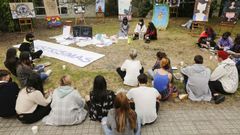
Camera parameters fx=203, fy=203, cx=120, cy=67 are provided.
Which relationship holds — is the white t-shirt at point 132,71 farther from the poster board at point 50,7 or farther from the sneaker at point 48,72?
the poster board at point 50,7

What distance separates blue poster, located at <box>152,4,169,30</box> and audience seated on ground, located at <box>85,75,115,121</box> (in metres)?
7.56

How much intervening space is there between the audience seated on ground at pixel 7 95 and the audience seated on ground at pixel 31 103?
19 cm

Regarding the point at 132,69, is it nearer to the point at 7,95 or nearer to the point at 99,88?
the point at 99,88

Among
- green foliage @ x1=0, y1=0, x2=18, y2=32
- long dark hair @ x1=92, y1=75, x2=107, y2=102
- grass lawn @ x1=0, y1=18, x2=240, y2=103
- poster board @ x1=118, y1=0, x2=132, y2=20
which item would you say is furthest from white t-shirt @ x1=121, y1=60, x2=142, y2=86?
poster board @ x1=118, y1=0, x2=132, y2=20

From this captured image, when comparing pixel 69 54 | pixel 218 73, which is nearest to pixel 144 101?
pixel 218 73

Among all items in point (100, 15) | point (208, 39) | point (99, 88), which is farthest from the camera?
point (100, 15)

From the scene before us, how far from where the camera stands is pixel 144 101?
346 centimetres

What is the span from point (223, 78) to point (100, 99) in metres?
2.83

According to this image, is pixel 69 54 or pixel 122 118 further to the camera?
pixel 69 54

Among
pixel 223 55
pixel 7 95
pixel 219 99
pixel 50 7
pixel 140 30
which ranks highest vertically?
pixel 50 7

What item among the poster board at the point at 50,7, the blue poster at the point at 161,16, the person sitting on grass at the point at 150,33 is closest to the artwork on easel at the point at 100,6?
the poster board at the point at 50,7

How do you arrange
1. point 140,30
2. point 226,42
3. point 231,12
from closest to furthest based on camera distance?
point 226,42, point 140,30, point 231,12

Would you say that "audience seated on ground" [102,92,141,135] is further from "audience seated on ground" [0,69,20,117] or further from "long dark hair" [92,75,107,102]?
"audience seated on ground" [0,69,20,117]

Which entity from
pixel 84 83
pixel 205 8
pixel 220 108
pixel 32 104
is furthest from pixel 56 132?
pixel 205 8
